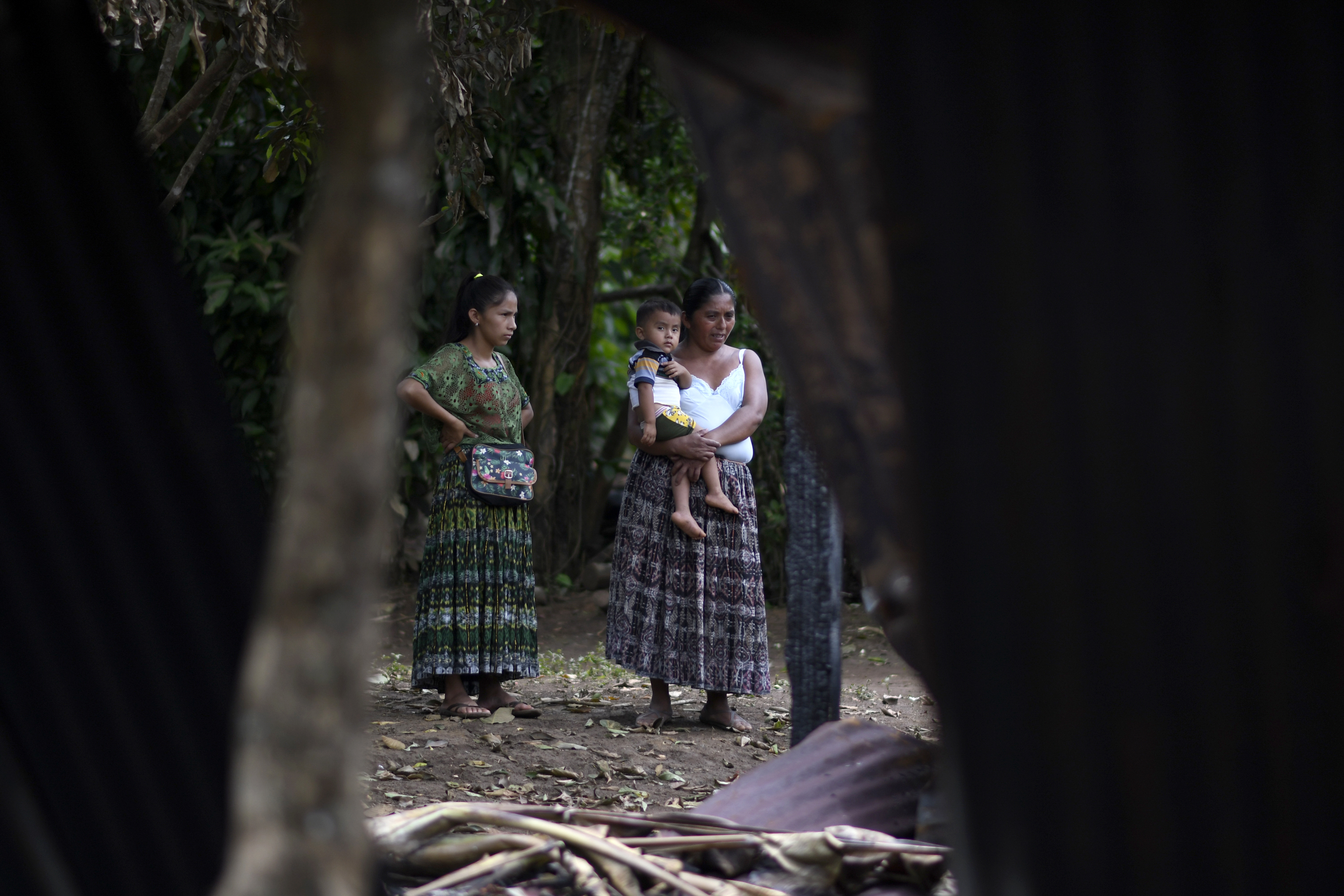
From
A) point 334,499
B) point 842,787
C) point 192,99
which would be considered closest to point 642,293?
point 192,99

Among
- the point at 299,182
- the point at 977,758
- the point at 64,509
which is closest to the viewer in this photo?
the point at 977,758

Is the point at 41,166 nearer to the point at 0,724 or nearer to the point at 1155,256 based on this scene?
the point at 0,724

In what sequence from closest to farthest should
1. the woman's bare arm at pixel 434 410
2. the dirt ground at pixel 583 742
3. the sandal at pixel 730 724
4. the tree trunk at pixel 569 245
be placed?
the dirt ground at pixel 583 742
the woman's bare arm at pixel 434 410
the sandal at pixel 730 724
the tree trunk at pixel 569 245

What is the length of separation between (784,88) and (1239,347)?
1.99 ft

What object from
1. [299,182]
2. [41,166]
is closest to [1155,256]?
[41,166]

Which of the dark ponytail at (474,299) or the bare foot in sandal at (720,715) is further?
the bare foot in sandal at (720,715)

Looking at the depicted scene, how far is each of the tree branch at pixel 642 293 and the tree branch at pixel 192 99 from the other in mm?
5638

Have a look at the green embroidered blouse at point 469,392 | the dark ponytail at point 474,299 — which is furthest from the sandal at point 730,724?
the dark ponytail at point 474,299

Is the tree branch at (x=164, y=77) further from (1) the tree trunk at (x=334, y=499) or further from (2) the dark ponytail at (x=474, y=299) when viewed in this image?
(1) the tree trunk at (x=334, y=499)

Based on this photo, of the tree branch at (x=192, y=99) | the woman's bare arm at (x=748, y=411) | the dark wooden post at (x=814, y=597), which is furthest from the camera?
the woman's bare arm at (x=748, y=411)

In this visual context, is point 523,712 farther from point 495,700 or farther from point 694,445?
point 694,445

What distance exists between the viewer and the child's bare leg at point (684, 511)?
16.3 ft

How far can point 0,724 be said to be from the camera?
155cm

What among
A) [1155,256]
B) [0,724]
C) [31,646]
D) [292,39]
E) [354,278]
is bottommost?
[0,724]
